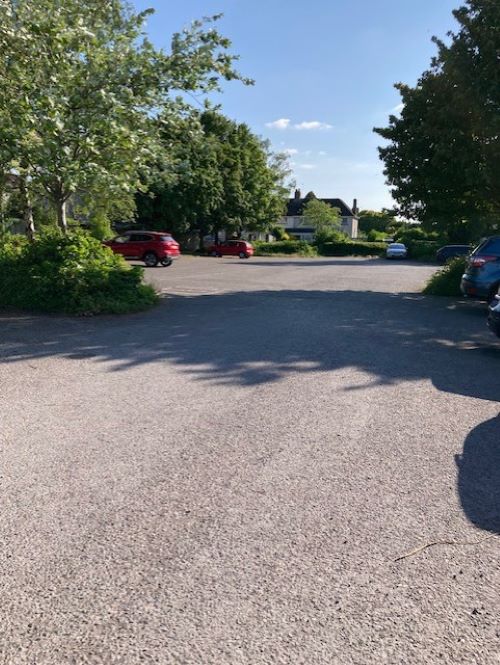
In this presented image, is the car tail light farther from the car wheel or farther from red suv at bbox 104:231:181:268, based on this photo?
the car wheel

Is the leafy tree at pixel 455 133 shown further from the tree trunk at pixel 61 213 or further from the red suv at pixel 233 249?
the red suv at pixel 233 249

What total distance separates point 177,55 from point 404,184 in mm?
9105

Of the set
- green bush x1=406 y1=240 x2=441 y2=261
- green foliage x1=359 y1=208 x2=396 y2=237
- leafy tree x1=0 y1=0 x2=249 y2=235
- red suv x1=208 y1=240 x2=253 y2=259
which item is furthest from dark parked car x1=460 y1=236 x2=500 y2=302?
green foliage x1=359 y1=208 x2=396 y2=237

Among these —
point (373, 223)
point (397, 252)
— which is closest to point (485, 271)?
point (397, 252)

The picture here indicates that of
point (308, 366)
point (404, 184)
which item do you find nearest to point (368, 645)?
point (308, 366)

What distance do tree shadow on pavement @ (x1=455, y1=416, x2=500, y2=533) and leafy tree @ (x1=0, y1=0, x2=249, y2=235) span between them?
7.46 metres

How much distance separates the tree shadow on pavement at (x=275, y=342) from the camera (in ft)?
21.1

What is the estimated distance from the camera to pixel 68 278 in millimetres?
10336

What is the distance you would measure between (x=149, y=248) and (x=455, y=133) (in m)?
16.9

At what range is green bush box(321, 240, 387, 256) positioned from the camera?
57.8m

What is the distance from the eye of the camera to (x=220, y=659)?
6.59 ft

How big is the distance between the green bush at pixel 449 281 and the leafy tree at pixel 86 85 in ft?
29.7

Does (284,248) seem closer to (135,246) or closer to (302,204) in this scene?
(135,246)

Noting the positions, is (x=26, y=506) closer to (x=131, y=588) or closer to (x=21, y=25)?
(x=131, y=588)
